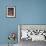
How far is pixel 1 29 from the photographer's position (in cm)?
357

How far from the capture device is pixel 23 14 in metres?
3.60

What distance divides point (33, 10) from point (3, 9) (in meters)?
0.85

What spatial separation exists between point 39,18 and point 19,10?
615 millimetres

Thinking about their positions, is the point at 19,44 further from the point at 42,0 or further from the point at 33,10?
the point at 42,0

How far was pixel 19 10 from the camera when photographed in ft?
11.8

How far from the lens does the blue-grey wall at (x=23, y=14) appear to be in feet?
11.7

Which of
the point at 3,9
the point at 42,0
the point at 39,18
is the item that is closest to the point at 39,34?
the point at 39,18

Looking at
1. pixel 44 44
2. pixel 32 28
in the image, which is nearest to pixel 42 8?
pixel 32 28

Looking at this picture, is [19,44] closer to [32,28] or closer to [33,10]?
[32,28]

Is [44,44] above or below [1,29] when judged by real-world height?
below

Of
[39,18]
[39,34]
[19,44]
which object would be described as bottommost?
[19,44]

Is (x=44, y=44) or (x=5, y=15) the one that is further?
(x=5, y=15)

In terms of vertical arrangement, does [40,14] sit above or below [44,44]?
above

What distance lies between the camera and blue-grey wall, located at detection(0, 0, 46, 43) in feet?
11.7
